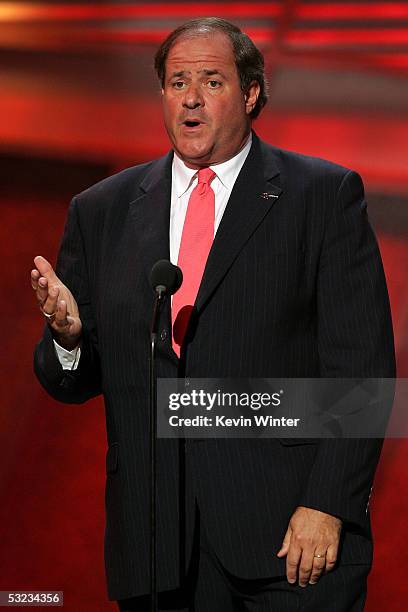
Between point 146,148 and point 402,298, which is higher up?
point 146,148

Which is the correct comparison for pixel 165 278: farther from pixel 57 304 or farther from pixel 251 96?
pixel 251 96

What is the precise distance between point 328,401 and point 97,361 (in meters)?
0.46

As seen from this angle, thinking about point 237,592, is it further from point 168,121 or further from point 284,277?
point 168,121

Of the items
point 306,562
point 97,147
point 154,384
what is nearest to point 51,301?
point 154,384

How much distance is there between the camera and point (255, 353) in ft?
6.91

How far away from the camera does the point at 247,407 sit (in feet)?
7.04

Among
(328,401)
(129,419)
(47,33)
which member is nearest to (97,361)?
(129,419)

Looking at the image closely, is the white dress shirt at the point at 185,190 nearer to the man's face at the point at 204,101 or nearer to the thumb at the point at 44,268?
the man's face at the point at 204,101

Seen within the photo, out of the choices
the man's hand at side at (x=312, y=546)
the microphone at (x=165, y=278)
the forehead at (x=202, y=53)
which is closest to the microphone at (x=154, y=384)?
the microphone at (x=165, y=278)

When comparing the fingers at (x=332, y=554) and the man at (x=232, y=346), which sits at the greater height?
the man at (x=232, y=346)

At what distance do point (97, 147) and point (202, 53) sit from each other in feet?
3.55

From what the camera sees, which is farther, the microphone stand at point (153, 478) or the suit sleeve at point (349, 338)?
the suit sleeve at point (349, 338)

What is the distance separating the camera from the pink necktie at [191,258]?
84.4 inches

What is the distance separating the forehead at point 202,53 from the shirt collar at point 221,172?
17 cm
